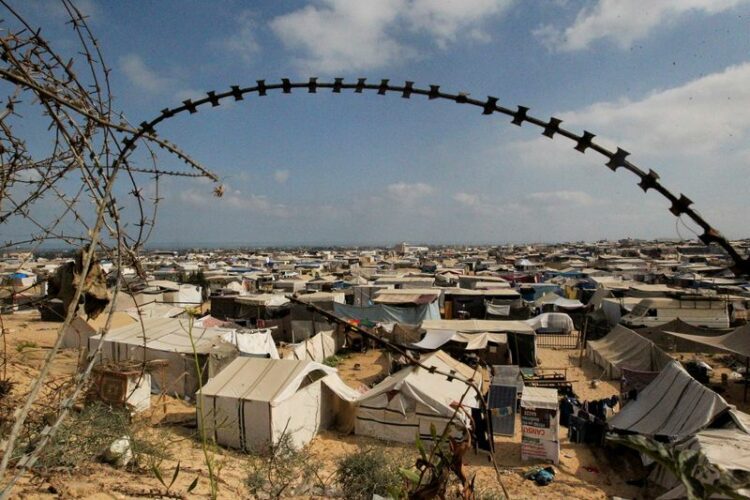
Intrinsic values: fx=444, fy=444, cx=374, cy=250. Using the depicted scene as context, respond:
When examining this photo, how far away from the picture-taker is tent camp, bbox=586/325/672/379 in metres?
13.9

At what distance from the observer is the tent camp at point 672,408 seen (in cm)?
799

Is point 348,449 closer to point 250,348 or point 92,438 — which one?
point 92,438

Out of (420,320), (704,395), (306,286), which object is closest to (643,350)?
(704,395)

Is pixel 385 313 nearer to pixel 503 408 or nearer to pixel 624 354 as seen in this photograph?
pixel 624 354

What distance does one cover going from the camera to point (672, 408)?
912cm

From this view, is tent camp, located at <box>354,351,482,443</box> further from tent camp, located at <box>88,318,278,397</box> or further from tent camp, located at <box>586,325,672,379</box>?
tent camp, located at <box>586,325,672,379</box>

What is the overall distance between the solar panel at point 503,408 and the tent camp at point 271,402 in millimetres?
3394

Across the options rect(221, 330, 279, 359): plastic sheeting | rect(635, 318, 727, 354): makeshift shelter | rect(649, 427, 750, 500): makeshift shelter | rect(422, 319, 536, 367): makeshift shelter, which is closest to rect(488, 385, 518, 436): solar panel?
rect(649, 427, 750, 500): makeshift shelter

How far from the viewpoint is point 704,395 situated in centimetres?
840

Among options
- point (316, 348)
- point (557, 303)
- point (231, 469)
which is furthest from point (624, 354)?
point (231, 469)

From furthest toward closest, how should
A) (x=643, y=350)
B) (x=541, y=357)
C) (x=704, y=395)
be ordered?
(x=541, y=357) < (x=643, y=350) < (x=704, y=395)

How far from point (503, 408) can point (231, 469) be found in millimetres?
6386

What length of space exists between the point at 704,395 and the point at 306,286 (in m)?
29.1

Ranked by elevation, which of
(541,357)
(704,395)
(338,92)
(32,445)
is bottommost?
(541,357)
